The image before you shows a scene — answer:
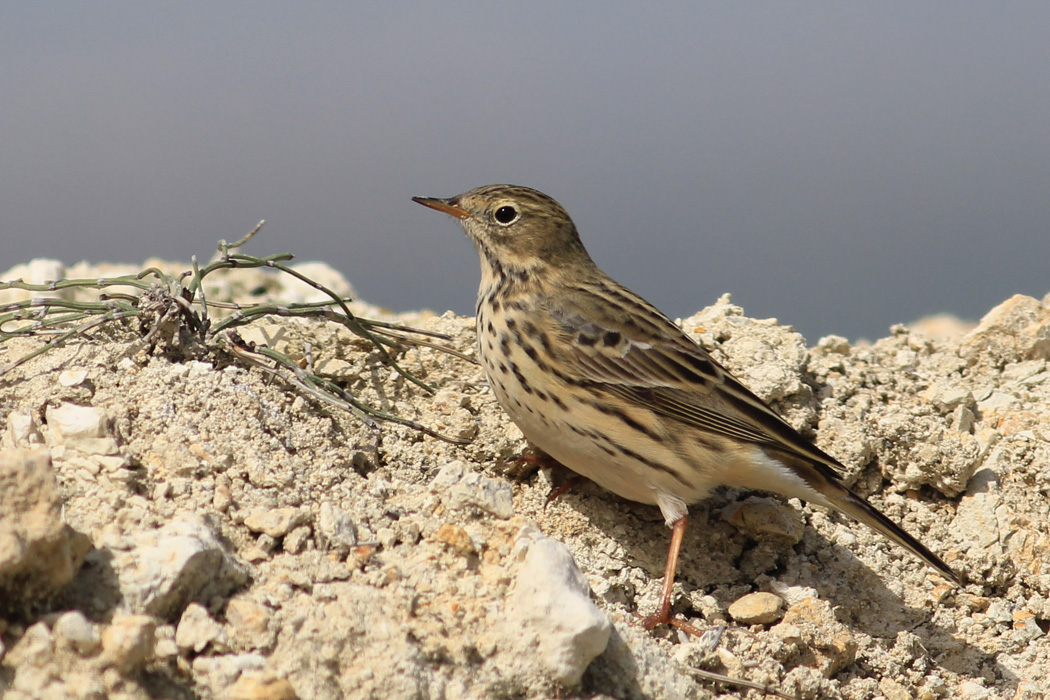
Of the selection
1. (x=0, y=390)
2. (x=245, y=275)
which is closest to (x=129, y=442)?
(x=0, y=390)

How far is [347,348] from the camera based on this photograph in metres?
6.28

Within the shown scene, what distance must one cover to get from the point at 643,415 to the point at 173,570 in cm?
273

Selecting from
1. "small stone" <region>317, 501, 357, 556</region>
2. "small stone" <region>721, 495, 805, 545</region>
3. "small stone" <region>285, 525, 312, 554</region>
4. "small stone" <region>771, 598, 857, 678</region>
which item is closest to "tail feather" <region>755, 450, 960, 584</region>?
"small stone" <region>721, 495, 805, 545</region>

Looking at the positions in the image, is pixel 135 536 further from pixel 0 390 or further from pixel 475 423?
pixel 475 423

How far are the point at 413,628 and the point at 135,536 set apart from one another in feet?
3.32

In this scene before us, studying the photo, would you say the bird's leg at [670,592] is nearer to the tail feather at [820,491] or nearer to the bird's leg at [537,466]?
the tail feather at [820,491]

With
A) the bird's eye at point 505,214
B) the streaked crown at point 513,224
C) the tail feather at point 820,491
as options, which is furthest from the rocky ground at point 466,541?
the bird's eye at point 505,214

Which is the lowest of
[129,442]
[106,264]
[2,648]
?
[2,648]

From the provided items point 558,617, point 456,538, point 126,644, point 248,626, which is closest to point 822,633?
point 558,617

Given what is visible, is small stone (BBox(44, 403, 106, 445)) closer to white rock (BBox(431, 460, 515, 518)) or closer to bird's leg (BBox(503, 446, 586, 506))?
white rock (BBox(431, 460, 515, 518))

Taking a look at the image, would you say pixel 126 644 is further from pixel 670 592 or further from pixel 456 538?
pixel 670 592

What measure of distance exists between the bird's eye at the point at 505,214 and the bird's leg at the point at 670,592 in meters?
2.12

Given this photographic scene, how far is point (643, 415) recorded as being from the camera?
210 inches

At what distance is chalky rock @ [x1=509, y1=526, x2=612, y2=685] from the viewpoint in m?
3.50
